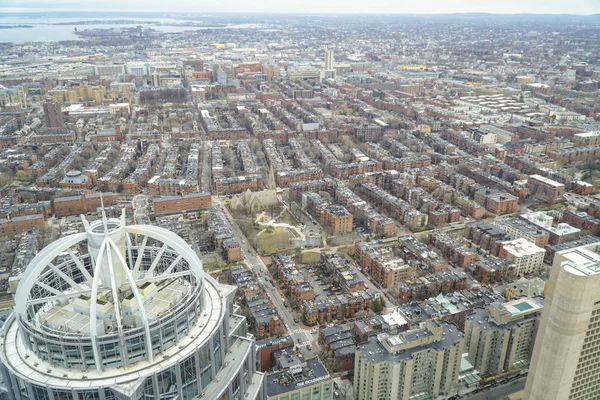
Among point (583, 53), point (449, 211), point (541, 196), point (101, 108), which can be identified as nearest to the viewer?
point (449, 211)

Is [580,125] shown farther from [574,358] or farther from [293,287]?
[574,358]

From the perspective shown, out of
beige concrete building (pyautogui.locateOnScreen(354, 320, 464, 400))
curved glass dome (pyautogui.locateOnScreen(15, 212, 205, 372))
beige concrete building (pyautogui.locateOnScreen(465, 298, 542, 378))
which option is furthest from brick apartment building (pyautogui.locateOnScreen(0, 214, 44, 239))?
beige concrete building (pyautogui.locateOnScreen(465, 298, 542, 378))

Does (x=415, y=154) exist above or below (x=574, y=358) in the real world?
below

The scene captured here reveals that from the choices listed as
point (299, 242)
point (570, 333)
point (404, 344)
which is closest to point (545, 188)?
point (299, 242)

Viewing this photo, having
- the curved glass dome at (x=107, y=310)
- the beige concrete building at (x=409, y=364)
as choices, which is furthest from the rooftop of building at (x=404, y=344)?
the curved glass dome at (x=107, y=310)

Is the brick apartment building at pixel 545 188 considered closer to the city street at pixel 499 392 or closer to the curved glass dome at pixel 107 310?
the city street at pixel 499 392

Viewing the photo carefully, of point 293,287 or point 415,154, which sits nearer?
point 293,287

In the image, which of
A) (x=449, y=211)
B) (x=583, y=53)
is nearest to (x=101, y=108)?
(x=449, y=211)
